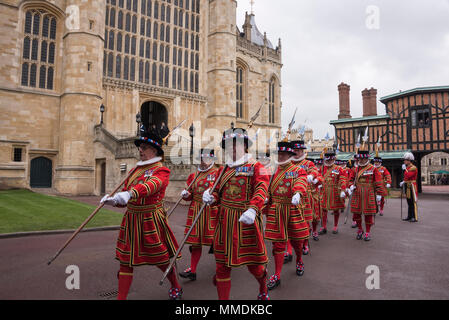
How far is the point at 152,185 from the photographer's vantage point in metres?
3.42

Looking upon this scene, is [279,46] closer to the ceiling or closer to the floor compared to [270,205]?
closer to the ceiling

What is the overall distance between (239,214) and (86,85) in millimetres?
17840

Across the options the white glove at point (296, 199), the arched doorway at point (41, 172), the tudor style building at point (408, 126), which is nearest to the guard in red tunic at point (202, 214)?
the white glove at point (296, 199)

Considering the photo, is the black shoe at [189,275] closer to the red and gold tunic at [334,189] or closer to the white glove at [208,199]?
the white glove at [208,199]

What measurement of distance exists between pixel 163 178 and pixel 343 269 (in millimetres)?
3687

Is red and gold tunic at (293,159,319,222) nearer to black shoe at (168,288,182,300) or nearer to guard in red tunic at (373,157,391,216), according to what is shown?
black shoe at (168,288,182,300)

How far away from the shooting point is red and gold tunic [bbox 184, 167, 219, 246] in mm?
4738

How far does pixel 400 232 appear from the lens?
883cm

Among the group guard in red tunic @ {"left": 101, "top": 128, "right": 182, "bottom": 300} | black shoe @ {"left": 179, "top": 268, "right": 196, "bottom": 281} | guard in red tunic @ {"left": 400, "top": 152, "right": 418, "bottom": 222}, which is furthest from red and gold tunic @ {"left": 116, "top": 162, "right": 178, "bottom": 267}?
guard in red tunic @ {"left": 400, "top": 152, "right": 418, "bottom": 222}

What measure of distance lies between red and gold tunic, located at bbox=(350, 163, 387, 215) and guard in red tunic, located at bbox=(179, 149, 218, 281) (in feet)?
15.0

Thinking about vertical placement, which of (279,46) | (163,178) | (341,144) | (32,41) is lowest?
(163,178)
